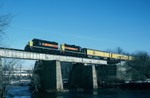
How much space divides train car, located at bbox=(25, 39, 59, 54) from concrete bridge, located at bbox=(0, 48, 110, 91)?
1.12 m

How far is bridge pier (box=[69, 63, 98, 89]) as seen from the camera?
73938 mm

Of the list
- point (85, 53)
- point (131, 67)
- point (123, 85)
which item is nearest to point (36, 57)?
point (85, 53)

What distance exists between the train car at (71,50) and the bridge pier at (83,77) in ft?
14.5

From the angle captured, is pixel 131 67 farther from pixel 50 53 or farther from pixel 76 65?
pixel 50 53

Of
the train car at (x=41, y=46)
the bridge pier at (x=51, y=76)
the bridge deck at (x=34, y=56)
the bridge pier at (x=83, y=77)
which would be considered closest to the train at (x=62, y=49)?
the train car at (x=41, y=46)

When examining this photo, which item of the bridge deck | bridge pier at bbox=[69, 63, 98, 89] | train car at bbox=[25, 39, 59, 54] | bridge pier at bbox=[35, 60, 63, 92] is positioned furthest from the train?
bridge pier at bbox=[69, 63, 98, 89]

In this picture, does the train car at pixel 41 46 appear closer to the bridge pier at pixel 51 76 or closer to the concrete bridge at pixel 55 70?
the concrete bridge at pixel 55 70

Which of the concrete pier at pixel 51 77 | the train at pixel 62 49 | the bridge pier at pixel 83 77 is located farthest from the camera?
the bridge pier at pixel 83 77

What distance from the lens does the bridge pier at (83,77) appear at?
243 ft

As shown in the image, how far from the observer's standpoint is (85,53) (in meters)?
74.9

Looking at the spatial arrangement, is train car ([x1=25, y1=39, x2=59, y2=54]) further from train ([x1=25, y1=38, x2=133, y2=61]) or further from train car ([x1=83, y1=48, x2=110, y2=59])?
train car ([x1=83, y1=48, x2=110, y2=59])

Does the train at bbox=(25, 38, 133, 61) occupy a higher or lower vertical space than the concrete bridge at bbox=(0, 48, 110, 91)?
higher

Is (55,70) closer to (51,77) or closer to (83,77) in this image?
(51,77)

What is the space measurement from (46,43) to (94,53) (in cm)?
2293
